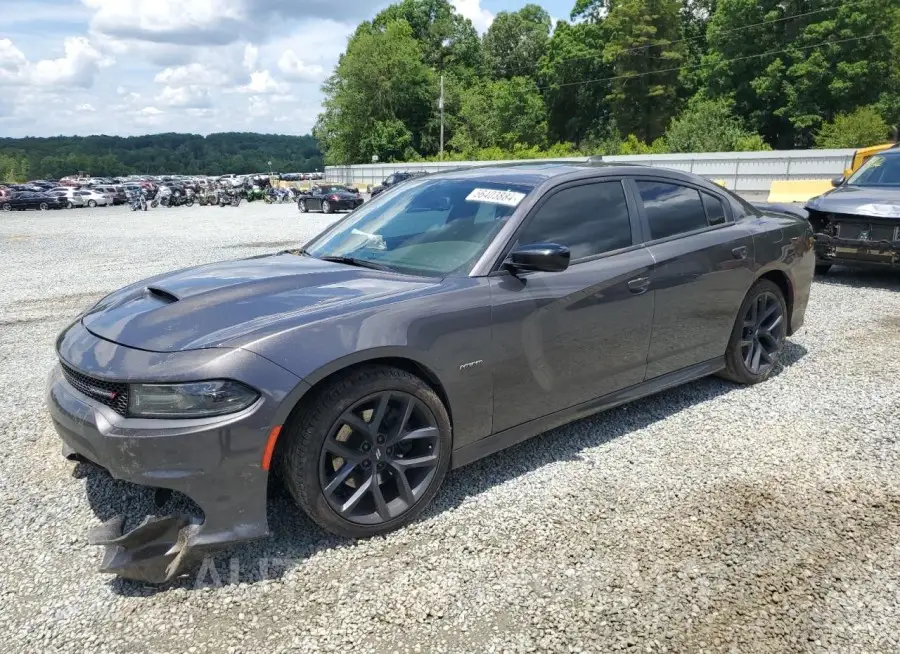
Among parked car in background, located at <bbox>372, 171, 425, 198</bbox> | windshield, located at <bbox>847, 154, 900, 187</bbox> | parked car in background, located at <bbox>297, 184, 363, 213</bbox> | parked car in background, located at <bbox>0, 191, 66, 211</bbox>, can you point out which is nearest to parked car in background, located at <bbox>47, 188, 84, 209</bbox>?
parked car in background, located at <bbox>0, 191, 66, 211</bbox>

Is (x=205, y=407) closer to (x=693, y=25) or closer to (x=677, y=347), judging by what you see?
(x=677, y=347)

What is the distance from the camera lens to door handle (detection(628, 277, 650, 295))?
371cm

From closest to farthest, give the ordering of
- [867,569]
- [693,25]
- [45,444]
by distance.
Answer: [867,569] < [45,444] < [693,25]

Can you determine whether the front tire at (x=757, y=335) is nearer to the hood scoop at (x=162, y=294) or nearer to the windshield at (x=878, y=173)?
the hood scoop at (x=162, y=294)

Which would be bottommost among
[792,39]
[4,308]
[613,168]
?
[4,308]

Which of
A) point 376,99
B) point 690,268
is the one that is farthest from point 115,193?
point 690,268

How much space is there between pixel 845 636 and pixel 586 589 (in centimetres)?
88

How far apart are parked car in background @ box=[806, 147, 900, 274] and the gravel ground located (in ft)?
12.6

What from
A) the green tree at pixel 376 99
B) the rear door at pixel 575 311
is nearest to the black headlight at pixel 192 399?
the rear door at pixel 575 311

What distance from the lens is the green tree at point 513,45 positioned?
77750 mm

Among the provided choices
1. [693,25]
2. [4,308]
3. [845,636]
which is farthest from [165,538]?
[693,25]

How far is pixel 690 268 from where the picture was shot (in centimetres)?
405

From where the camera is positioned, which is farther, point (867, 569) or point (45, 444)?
point (45, 444)

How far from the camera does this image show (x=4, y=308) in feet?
27.6
